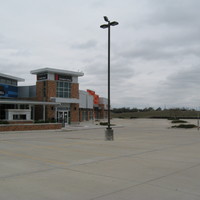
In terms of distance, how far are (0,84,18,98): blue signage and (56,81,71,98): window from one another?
8.36m

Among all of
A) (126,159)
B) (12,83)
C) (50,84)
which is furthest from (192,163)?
(12,83)

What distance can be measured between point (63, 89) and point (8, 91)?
29.7 feet

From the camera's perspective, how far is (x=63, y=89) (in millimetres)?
44438

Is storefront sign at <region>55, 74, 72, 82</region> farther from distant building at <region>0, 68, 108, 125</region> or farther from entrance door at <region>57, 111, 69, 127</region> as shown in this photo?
entrance door at <region>57, 111, 69, 127</region>

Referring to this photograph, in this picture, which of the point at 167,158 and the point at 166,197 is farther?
the point at 167,158

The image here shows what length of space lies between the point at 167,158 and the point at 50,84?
33343mm

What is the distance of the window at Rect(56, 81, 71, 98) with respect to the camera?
43803 mm

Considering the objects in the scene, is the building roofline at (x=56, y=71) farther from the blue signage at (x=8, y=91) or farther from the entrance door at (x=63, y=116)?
the entrance door at (x=63, y=116)

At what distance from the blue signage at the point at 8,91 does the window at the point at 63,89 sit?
8356 mm

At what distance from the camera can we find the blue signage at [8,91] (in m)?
44.3

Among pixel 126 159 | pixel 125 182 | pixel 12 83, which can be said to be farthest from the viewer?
pixel 12 83

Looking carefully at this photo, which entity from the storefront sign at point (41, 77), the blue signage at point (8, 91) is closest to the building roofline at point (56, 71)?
the storefront sign at point (41, 77)

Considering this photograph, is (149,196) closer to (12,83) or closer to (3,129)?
(3,129)

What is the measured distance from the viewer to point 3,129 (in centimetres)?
3061
